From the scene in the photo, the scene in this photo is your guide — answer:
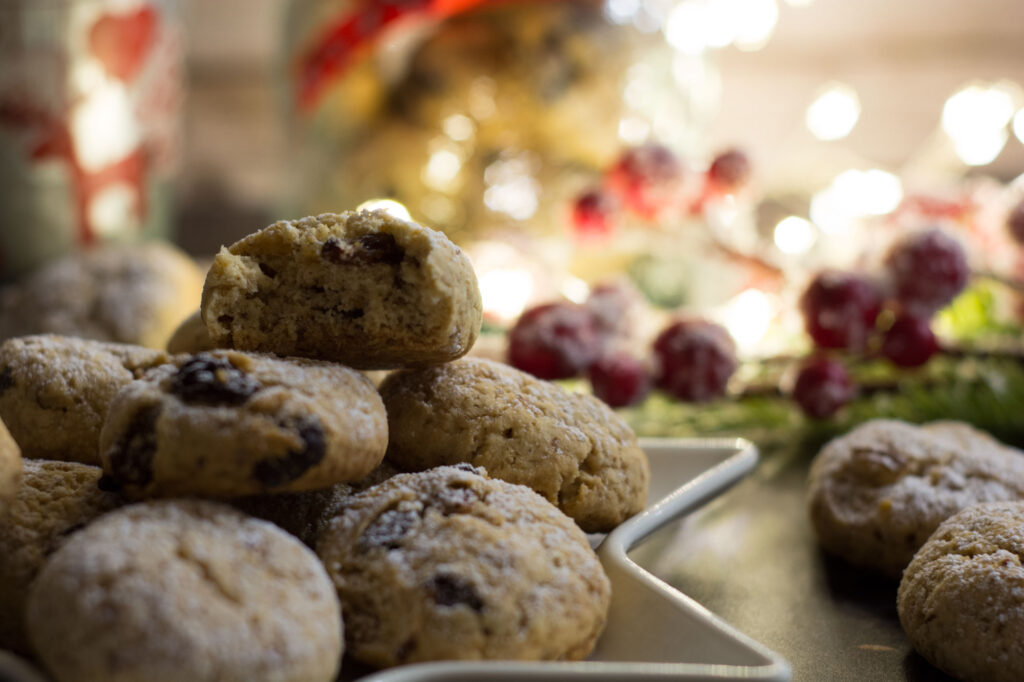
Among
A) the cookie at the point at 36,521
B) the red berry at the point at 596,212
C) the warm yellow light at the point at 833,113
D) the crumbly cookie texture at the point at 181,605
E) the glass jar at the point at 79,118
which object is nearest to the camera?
the crumbly cookie texture at the point at 181,605

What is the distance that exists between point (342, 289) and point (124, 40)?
4.37 ft

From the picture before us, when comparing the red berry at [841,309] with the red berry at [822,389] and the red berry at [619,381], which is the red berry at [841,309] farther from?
the red berry at [619,381]

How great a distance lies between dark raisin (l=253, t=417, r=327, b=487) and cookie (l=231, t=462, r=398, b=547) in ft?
0.28

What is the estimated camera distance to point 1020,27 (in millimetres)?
2426

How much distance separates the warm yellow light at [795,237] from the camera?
181 cm

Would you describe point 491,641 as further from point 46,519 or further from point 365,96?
point 365,96

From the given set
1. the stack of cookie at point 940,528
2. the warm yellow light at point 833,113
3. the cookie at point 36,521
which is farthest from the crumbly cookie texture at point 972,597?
the warm yellow light at point 833,113

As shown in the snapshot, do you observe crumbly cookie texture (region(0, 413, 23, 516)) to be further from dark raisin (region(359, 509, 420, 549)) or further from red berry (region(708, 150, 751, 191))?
red berry (region(708, 150, 751, 191))

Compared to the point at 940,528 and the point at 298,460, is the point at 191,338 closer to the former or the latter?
the point at 298,460

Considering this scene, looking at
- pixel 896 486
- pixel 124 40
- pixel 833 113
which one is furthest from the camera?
pixel 833 113

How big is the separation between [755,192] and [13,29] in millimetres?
1323

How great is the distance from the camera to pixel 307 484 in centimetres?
55

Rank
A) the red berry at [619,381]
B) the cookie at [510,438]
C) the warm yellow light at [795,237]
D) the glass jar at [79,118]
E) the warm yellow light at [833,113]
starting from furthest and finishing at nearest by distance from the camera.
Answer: the warm yellow light at [833,113] → the warm yellow light at [795,237] → the glass jar at [79,118] → the red berry at [619,381] → the cookie at [510,438]

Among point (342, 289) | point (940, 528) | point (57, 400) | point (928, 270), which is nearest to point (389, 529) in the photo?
point (342, 289)
